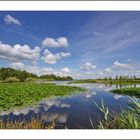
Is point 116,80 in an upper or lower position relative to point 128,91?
upper

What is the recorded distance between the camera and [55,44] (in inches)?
143

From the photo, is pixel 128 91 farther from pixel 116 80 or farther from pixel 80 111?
pixel 80 111

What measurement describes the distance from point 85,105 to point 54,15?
117 centimetres

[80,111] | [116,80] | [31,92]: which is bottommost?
[80,111]

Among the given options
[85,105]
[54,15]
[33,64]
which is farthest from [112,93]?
[54,15]

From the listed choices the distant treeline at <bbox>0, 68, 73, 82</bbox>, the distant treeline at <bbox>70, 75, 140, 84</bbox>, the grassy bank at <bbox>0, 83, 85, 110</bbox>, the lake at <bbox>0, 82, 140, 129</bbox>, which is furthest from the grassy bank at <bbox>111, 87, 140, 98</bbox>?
the grassy bank at <bbox>0, 83, 85, 110</bbox>

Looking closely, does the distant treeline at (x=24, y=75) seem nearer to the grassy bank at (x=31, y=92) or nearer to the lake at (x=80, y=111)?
the lake at (x=80, y=111)

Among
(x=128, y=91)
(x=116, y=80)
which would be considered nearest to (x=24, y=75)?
(x=116, y=80)

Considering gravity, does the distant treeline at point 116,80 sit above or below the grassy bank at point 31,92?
above

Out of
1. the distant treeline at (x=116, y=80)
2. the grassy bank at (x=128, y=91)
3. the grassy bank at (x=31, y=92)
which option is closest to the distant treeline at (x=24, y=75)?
the distant treeline at (x=116, y=80)

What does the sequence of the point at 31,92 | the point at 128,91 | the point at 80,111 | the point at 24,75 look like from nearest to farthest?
the point at 80,111
the point at 24,75
the point at 128,91
the point at 31,92

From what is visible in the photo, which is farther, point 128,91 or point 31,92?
point 31,92

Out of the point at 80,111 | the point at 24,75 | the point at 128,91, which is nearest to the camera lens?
the point at 80,111

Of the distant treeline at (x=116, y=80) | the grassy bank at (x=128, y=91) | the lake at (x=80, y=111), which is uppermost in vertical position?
the distant treeline at (x=116, y=80)
